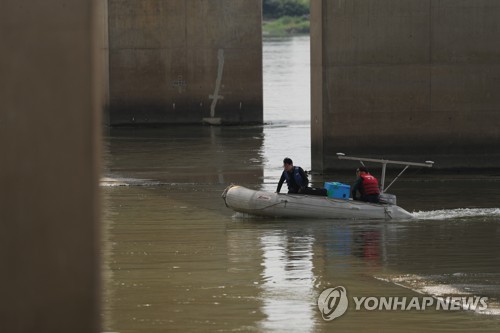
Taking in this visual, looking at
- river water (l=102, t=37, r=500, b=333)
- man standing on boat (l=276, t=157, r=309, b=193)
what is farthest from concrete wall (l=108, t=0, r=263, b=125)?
man standing on boat (l=276, t=157, r=309, b=193)

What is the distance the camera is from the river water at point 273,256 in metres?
11.8

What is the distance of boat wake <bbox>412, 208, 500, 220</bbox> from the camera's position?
18.9 meters

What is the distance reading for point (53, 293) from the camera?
5.50 metres

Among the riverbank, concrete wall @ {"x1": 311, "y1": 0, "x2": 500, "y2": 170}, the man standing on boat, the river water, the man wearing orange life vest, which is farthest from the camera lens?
the riverbank

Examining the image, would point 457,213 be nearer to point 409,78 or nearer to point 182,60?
point 409,78

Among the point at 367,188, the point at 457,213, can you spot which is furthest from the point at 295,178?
the point at 457,213

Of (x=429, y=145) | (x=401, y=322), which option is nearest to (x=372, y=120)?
(x=429, y=145)

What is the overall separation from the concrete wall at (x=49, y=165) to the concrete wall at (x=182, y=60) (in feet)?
106

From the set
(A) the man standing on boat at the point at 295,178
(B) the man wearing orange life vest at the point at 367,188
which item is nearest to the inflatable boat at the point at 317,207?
(B) the man wearing orange life vest at the point at 367,188

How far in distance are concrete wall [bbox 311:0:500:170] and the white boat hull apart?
548cm

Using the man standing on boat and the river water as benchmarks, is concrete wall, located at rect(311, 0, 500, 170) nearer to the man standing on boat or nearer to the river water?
the river water

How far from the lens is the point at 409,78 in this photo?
944 inches

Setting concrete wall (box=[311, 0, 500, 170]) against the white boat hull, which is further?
concrete wall (box=[311, 0, 500, 170])

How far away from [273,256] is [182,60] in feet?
75.0
